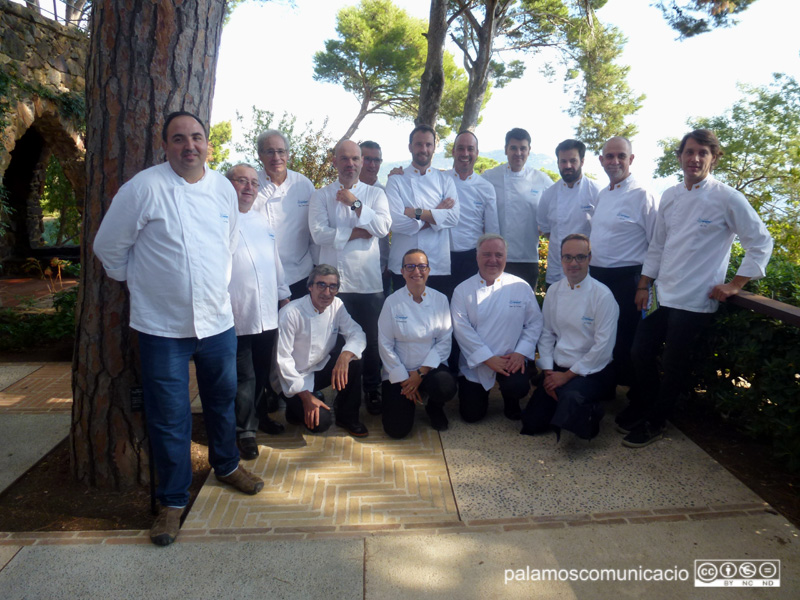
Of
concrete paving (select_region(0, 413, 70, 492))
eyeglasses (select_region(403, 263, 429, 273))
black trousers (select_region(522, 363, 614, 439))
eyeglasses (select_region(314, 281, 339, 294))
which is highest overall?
eyeglasses (select_region(403, 263, 429, 273))

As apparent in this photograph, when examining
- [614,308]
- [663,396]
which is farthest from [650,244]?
[663,396]

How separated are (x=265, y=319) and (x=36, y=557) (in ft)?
5.50

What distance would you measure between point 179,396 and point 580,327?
2659 mm

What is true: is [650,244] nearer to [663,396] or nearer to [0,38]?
[663,396]

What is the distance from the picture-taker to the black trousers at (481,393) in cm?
400

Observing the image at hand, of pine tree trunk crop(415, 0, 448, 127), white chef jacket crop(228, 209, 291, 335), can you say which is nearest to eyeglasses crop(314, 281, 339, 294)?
white chef jacket crop(228, 209, 291, 335)

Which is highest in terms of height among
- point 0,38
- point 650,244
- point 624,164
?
point 0,38

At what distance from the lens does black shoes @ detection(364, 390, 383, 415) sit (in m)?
4.35

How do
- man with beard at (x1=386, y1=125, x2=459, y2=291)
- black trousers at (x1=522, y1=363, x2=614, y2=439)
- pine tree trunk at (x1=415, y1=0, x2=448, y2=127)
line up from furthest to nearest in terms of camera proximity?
pine tree trunk at (x1=415, y1=0, x2=448, y2=127) → man with beard at (x1=386, y1=125, x2=459, y2=291) → black trousers at (x1=522, y1=363, x2=614, y2=439)

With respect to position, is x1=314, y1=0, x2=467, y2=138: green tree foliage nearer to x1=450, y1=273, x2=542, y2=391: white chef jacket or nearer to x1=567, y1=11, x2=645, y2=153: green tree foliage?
x1=567, y1=11, x2=645, y2=153: green tree foliage

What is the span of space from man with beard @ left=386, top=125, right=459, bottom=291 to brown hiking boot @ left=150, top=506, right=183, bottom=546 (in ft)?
8.17

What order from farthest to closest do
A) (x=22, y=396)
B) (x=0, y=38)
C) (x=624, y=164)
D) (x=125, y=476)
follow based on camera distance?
(x=0, y=38) → (x=22, y=396) → (x=624, y=164) → (x=125, y=476)

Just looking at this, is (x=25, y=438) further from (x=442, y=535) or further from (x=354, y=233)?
(x=442, y=535)

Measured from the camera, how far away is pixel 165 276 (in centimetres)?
260
